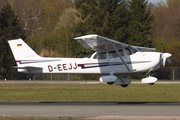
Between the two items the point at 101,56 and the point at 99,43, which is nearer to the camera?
the point at 99,43

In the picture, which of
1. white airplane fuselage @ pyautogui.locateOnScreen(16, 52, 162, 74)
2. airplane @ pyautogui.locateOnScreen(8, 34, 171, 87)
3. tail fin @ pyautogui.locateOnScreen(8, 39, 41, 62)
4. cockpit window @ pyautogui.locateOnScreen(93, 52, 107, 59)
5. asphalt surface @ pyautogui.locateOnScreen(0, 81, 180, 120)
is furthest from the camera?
tail fin @ pyautogui.locateOnScreen(8, 39, 41, 62)

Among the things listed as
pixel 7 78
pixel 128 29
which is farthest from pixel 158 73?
pixel 7 78

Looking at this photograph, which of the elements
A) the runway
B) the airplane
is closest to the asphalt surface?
the runway

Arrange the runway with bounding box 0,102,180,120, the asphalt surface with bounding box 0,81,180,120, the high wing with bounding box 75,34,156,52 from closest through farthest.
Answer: the asphalt surface with bounding box 0,81,180,120, the runway with bounding box 0,102,180,120, the high wing with bounding box 75,34,156,52

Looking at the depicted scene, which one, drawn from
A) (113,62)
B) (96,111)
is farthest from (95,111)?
(113,62)

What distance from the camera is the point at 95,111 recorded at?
1978 centimetres

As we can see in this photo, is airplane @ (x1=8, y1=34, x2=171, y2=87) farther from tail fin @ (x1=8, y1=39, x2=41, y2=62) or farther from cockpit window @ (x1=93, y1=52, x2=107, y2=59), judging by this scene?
tail fin @ (x1=8, y1=39, x2=41, y2=62)

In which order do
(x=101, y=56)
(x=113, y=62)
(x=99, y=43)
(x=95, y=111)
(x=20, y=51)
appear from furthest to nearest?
(x=20, y=51), (x=101, y=56), (x=113, y=62), (x=99, y=43), (x=95, y=111)

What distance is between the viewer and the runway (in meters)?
18.2

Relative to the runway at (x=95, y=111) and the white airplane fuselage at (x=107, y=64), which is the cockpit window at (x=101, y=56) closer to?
the white airplane fuselage at (x=107, y=64)

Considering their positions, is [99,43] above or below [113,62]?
above

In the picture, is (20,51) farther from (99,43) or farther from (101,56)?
(99,43)

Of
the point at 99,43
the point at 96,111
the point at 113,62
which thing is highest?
the point at 99,43

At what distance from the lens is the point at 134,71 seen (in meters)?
31.4
